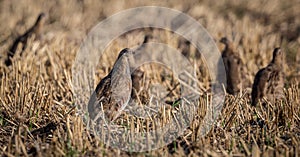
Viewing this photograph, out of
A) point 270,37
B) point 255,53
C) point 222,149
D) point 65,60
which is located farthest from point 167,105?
point 270,37

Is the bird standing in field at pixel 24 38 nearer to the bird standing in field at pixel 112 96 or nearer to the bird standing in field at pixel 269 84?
the bird standing in field at pixel 112 96

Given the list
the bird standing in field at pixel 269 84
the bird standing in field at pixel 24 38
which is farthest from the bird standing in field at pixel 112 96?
the bird standing in field at pixel 24 38

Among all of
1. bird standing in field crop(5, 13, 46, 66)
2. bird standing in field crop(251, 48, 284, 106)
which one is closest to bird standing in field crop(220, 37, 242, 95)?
bird standing in field crop(251, 48, 284, 106)

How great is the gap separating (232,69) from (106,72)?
1.83 meters

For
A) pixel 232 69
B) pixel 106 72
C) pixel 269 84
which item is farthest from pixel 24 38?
pixel 269 84

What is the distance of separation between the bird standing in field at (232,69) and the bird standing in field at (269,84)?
0.43m

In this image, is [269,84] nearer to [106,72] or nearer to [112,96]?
[112,96]

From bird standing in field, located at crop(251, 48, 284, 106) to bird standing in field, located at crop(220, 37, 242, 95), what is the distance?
0.43 m

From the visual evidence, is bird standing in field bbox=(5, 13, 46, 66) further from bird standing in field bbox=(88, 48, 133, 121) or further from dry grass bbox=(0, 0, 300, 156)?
bird standing in field bbox=(88, 48, 133, 121)

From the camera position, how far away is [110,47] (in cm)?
862

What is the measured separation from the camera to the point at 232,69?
7145 mm

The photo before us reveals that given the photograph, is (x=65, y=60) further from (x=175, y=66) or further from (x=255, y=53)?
(x=255, y=53)

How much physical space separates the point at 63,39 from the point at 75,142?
4.60 meters

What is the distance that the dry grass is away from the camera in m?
4.71
